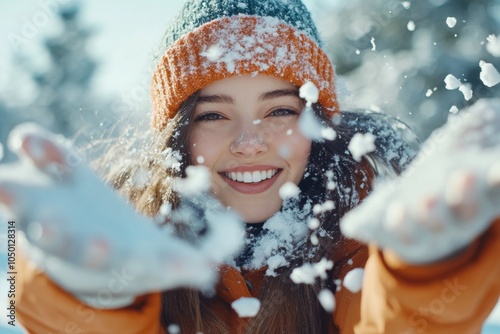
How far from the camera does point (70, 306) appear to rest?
4.79 feet

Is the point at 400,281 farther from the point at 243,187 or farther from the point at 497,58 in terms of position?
the point at 497,58

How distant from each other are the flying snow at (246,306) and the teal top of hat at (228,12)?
1.07 meters

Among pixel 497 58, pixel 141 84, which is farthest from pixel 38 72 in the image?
pixel 141 84

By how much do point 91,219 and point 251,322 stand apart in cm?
116

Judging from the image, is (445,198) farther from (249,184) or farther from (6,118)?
(6,118)

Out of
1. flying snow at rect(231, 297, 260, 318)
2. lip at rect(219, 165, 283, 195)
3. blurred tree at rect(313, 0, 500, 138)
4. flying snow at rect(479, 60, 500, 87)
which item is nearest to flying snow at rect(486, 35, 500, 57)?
blurred tree at rect(313, 0, 500, 138)

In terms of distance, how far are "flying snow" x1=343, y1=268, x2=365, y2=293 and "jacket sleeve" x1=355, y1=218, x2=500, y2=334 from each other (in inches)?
13.0

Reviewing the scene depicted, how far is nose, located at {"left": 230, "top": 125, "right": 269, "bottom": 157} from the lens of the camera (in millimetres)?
2230

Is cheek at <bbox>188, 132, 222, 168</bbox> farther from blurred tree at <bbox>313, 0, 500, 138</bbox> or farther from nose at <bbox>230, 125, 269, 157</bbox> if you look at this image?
blurred tree at <bbox>313, 0, 500, 138</bbox>

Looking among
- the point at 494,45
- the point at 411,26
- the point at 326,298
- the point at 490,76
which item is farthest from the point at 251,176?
the point at 411,26

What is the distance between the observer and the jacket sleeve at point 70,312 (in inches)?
57.6

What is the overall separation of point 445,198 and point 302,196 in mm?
1471

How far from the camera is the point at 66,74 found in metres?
21.9

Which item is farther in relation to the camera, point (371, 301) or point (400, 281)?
point (371, 301)
